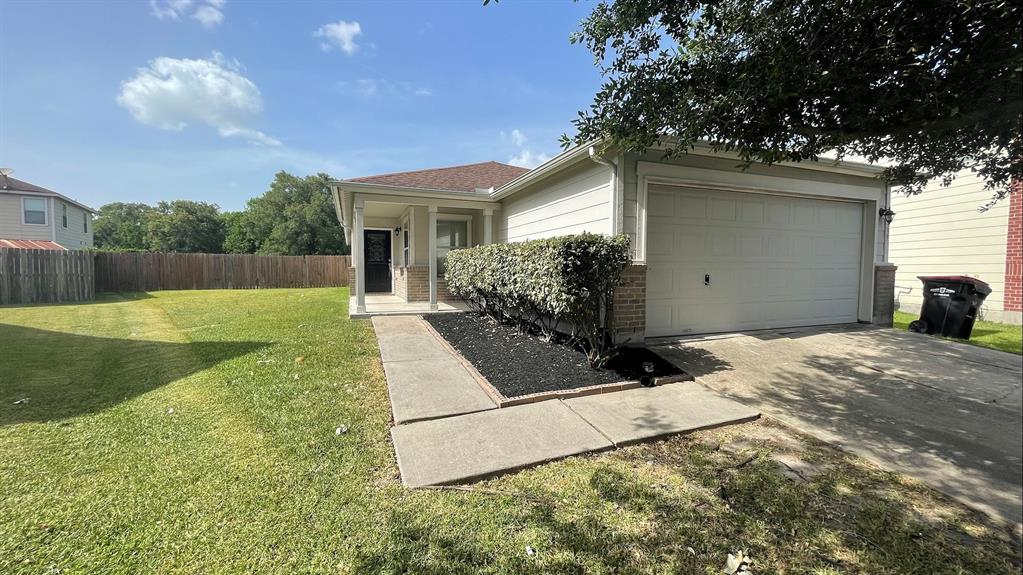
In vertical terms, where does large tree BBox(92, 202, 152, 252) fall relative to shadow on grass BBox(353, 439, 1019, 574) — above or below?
above

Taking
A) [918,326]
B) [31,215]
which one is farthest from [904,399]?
[31,215]

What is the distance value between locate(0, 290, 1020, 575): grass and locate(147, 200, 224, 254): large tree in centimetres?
4805

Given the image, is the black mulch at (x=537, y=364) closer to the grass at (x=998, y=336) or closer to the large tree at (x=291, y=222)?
the grass at (x=998, y=336)

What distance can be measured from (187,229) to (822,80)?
A: 53368mm

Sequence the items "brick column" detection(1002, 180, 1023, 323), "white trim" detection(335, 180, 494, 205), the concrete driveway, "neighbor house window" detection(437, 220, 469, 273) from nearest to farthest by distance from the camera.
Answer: the concrete driveway → "brick column" detection(1002, 180, 1023, 323) → "white trim" detection(335, 180, 494, 205) → "neighbor house window" detection(437, 220, 469, 273)

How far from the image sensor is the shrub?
4.45 m

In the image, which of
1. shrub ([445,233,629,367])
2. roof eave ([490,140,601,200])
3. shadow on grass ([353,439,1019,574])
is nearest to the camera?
shadow on grass ([353,439,1019,574])

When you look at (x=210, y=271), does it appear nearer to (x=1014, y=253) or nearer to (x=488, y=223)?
(x=488, y=223)

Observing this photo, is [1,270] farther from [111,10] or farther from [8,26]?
[8,26]

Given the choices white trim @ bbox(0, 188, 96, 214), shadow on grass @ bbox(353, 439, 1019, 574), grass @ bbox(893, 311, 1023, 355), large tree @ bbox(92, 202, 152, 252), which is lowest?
shadow on grass @ bbox(353, 439, 1019, 574)

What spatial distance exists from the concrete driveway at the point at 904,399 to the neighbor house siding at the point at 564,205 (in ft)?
7.26

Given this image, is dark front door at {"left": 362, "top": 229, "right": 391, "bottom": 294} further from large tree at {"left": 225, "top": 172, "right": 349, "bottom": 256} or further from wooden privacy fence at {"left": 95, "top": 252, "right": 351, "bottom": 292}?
large tree at {"left": 225, "top": 172, "right": 349, "bottom": 256}

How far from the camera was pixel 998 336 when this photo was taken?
0.97 m

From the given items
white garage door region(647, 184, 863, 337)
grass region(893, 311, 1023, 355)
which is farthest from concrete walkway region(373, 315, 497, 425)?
grass region(893, 311, 1023, 355)
